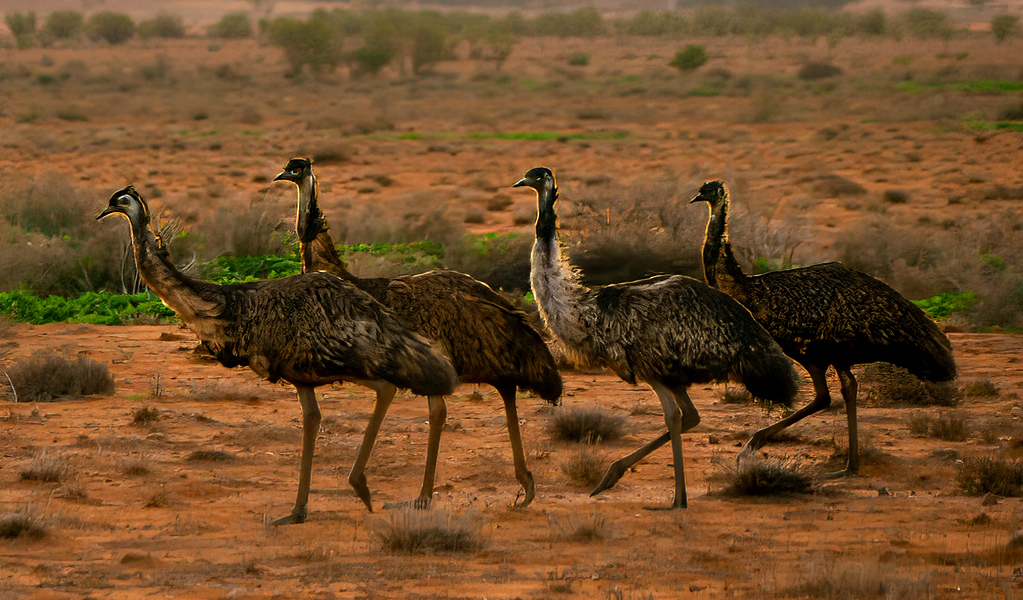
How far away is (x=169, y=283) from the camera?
679cm

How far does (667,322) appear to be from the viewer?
743cm

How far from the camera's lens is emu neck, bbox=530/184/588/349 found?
25.0 feet

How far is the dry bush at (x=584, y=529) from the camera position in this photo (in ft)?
22.4

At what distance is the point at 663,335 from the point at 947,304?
8098mm

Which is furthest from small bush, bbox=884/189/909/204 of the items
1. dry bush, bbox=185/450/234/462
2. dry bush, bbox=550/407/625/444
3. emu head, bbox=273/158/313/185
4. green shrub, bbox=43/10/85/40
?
green shrub, bbox=43/10/85/40

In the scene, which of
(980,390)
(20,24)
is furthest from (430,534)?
(20,24)

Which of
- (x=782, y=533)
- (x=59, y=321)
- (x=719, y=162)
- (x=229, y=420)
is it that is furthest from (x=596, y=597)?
(x=719, y=162)

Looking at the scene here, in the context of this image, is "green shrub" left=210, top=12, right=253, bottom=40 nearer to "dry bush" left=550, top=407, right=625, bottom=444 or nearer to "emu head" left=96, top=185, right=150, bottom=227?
"dry bush" left=550, top=407, right=625, bottom=444

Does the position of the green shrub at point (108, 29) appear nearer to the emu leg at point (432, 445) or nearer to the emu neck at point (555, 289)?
the emu neck at point (555, 289)

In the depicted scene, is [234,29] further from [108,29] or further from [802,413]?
[802,413]

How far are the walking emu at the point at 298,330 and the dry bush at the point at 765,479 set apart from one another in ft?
7.03

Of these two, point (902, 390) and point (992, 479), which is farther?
point (902, 390)

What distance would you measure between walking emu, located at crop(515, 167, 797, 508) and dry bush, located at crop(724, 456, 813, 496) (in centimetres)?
55

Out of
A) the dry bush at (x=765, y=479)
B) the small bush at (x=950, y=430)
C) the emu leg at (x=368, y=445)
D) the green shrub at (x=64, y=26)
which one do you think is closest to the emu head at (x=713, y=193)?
the dry bush at (x=765, y=479)
